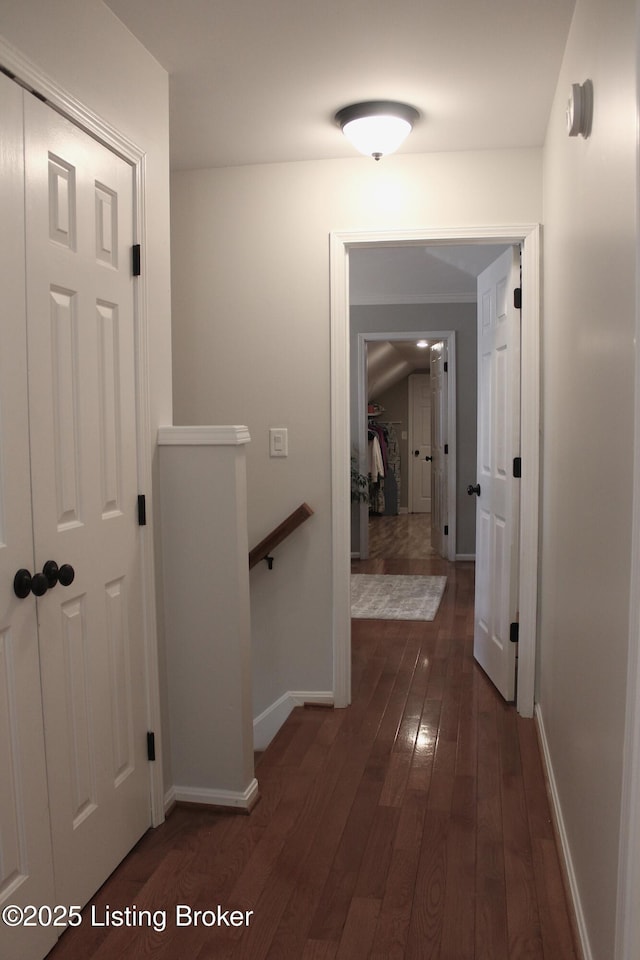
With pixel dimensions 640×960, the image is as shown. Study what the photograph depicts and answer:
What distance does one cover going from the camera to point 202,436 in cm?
256

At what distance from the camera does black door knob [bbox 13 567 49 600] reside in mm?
1804

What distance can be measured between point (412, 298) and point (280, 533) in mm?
4389

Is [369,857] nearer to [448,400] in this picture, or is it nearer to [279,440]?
[279,440]

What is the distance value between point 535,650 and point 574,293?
5.83 feet

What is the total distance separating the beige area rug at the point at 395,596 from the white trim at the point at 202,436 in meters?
3.04

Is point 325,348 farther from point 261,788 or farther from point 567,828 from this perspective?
point 567,828

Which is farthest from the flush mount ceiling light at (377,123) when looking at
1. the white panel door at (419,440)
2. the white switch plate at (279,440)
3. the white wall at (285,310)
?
the white panel door at (419,440)

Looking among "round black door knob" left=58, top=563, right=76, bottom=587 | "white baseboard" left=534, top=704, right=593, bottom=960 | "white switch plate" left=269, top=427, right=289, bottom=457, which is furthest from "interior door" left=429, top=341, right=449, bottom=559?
"round black door knob" left=58, top=563, right=76, bottom=587

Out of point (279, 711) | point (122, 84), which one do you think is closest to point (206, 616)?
point (279, 711)

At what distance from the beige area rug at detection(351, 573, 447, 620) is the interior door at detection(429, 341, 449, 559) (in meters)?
1.13

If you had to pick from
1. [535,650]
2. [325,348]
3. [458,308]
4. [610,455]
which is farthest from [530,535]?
[458,308]

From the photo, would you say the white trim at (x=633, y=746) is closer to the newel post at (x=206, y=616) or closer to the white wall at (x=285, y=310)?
the newel post at (x=206, y=616)

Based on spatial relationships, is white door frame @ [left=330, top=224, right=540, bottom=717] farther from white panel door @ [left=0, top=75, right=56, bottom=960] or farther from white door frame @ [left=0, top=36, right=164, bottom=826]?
white panel door @ [left=0, top=75, right=56, bottom=960]

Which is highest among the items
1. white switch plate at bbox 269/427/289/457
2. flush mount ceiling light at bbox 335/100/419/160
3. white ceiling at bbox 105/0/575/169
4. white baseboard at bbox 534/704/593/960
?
white ceiling at bbox 105/0/575/169
